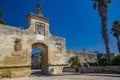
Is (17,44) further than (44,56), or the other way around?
(44,56)

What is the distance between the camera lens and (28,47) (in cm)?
1902

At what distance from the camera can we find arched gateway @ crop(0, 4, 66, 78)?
16812 millimetres

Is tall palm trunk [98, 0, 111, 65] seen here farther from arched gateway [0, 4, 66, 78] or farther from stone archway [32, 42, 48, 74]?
stone archway [32, 42, 48, 74]

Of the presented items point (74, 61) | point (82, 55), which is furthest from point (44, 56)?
point (82, 55)

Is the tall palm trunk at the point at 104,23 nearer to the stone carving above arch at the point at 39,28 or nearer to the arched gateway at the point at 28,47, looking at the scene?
the arched gateway at the point at 28,47

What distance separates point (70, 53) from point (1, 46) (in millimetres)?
18547

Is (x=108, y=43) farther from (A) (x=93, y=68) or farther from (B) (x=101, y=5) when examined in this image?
(B) (x=101, y=5)

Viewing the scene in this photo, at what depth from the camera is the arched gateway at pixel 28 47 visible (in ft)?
55.2

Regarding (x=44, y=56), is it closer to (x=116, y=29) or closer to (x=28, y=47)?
(x=28, y=47)

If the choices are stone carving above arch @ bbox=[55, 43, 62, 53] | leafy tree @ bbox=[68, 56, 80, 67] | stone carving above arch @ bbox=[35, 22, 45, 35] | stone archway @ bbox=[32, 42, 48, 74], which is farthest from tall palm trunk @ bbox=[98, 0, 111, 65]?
leafy tree @ bbox=[68, 56, 80, 67]

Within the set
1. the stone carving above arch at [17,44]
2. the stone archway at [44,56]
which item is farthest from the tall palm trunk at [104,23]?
the stone carving above arch at [17,44]

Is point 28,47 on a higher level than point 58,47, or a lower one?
lower

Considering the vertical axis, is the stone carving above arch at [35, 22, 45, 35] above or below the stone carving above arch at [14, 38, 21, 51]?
above

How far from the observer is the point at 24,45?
18.5 m
